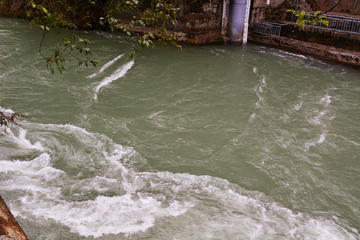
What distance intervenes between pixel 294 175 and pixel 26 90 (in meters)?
8.63

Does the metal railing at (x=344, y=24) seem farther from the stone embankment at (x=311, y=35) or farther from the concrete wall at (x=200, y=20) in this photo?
the concrete wall at (x=200, y=20)

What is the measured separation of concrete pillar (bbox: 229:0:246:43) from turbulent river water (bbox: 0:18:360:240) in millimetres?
4953

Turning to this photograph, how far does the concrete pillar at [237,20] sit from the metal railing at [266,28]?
49.6 inches

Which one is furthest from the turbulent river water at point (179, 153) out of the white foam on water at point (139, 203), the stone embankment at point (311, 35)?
the stone embankment at point (311, 35)

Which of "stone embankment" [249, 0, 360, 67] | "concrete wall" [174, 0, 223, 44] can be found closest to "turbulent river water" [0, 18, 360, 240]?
"stone embankment" [249, 0, 360, 67]

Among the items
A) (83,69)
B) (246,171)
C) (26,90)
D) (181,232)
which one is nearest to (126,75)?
(83,69)

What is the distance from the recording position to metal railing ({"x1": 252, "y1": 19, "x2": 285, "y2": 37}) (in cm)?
1625

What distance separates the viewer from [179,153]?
6.99m

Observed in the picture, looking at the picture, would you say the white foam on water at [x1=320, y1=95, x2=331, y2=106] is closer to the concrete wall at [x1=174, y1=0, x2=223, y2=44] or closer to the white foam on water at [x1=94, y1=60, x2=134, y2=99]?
the white foam on water at [x1=94, y1=60, x2=134, y2=99]

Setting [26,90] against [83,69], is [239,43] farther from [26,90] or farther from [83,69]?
[26,90]

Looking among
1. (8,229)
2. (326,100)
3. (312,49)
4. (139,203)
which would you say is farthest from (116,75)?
(312,49)

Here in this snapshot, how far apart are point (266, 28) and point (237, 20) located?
6.18ft

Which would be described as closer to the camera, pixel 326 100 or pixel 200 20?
pixel 326 100

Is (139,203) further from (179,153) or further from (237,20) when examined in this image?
(237,20)
